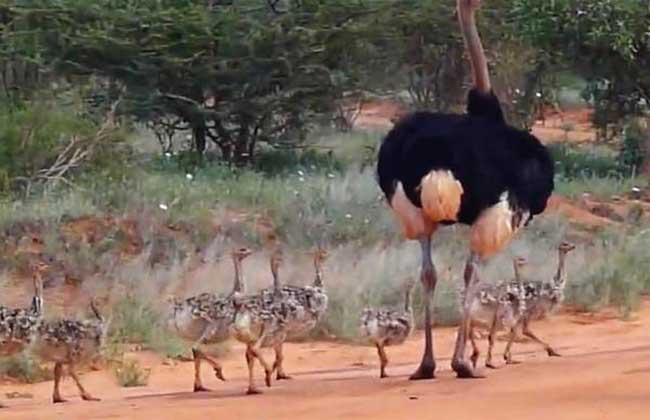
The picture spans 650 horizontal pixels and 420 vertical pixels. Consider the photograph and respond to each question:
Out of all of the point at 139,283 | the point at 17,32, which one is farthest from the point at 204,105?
the point at 139,283

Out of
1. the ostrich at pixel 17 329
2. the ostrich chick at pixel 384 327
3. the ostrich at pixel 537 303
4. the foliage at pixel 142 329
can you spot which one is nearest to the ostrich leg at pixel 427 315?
the ostrich chick at pixel 384 327

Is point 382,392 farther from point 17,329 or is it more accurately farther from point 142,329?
point 142,329

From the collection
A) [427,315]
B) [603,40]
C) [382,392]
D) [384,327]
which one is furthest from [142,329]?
[603,40]

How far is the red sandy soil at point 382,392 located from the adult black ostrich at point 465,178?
727 millimetres

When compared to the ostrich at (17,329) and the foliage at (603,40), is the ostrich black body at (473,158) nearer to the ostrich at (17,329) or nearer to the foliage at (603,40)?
the ostrich at (17,329)

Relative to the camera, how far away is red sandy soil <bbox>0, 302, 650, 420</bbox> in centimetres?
902

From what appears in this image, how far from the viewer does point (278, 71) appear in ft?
80.4

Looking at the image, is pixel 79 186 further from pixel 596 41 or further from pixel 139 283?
pixel 596 41

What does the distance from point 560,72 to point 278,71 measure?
728 cm

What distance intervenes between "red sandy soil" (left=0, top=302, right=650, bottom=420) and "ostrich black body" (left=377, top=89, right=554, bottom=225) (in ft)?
3.75

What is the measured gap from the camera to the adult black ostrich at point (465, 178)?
1040 centimetres

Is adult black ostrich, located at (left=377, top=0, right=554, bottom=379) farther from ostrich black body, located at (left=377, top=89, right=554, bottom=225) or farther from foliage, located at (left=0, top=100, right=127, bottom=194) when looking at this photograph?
foliage, located at (left=0, top=100, right=127, bottom=194)

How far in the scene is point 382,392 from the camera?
10.1 metres

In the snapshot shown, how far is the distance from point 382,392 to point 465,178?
4.67ft
